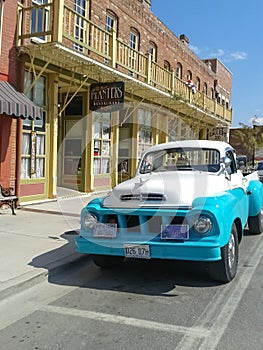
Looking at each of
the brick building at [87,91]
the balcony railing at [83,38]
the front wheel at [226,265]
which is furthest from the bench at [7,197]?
the front wheel at [226,265]

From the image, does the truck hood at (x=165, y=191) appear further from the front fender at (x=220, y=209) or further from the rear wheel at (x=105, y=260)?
the rear wheel at (x=105, y=260)

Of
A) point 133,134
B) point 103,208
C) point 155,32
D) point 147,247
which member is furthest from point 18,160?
point 155,32

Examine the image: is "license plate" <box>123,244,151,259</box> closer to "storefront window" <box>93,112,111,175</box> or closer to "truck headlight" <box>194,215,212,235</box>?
"truck headlight" <box>194,215,212,235</box>

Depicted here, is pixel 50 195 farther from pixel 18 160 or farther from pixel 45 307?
pixel 45 307

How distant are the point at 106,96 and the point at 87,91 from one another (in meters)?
1.61

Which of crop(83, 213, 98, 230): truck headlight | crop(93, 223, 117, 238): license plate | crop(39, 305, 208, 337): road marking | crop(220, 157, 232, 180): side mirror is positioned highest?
crop(220, 157, 232, 180): side mirror

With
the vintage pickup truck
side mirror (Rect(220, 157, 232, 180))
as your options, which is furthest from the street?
side mirror (Rect(220, 157, 232, 180))

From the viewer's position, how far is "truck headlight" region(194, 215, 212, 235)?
467 cm

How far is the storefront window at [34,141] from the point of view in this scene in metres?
10.6

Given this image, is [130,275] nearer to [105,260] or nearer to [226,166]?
[105,260]

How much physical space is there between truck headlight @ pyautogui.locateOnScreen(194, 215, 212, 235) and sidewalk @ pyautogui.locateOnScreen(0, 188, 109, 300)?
86.2 inches

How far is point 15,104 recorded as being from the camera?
346 inches

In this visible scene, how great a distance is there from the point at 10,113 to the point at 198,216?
18.2ft

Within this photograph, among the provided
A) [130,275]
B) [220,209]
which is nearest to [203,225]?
[220,209]
